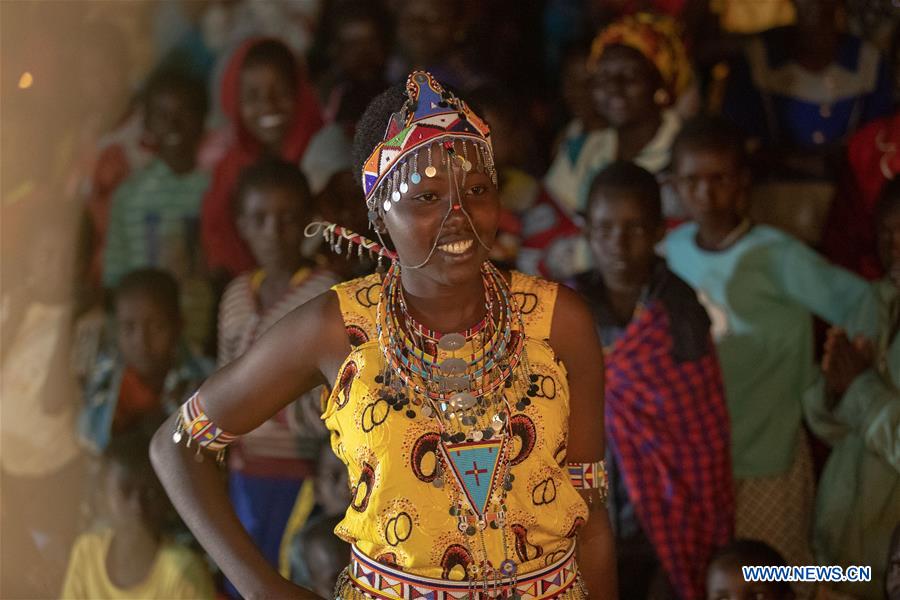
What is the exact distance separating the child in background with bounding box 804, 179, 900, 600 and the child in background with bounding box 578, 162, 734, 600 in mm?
352

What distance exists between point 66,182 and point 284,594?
3.29 metres

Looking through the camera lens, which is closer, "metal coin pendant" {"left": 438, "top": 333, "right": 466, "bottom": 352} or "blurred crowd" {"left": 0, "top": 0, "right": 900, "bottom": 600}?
"metal coin pendant" {"left": 438, "top": 333, "right": 466, "bottom": 352}

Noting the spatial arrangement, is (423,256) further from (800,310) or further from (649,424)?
(800,310)

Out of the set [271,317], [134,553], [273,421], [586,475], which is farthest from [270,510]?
[586,475]

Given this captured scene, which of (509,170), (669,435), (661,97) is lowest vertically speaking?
(669,435)

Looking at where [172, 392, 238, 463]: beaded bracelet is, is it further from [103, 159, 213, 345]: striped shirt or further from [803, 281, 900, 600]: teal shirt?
[103, 159, 213, 345]: striped shirt

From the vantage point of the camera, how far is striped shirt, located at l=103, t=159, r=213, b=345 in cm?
505

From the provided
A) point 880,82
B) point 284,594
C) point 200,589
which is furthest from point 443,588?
point 880,82

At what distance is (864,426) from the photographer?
12.8 ft

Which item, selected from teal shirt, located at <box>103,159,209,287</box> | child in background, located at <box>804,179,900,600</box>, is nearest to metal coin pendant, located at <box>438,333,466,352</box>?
child in background, located at <box>804,179,900,600</box>

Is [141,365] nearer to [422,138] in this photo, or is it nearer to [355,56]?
[355,56]

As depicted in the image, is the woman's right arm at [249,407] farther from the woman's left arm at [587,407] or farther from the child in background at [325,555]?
the child in background at [325,555]

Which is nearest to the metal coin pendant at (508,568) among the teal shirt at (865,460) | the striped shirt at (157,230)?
the teal shirt at (865,460)

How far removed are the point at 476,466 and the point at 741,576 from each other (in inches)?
68.5
